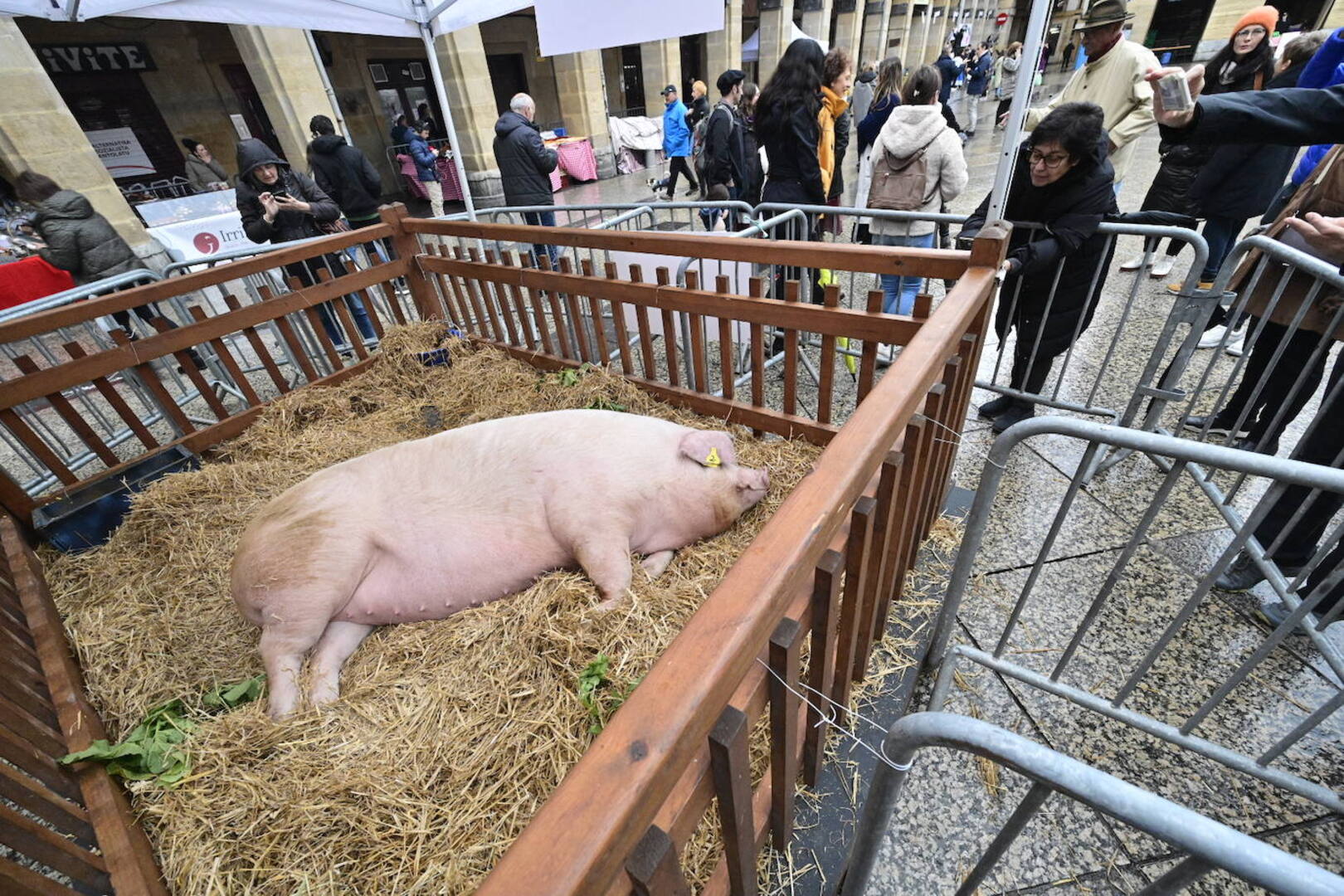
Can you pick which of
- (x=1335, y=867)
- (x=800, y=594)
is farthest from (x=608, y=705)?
(x=1335, y=867)

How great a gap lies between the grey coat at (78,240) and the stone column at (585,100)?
11247mm

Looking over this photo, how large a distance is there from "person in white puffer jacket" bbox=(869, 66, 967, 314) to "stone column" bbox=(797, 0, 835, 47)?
77.7ft

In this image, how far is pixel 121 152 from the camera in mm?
10773

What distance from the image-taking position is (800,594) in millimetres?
1249

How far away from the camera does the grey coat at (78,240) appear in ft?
16.2

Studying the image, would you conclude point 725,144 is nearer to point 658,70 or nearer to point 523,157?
point 523,157

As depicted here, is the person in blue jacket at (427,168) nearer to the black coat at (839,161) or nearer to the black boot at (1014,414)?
the black coat at (839,161)

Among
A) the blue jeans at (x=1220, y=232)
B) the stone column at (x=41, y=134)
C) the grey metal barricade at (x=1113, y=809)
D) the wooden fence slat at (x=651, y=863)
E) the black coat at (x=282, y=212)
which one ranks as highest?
the stone column at (x=41, y=134)

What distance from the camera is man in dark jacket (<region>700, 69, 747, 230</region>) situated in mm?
6016

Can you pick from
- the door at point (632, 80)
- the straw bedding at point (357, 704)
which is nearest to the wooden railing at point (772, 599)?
the straw bedding at point (357, 704)

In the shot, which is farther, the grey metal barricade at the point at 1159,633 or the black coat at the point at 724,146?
the black coat at the point at 724,146

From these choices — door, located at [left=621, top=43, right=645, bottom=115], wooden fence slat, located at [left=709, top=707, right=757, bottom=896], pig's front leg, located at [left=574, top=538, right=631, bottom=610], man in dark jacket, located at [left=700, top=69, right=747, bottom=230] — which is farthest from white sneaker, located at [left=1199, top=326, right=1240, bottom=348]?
door, located at [left=621, top=43, right=645, bottom=115]

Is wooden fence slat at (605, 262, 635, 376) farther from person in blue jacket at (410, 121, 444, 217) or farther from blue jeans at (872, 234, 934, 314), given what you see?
person in blue jacket at (410, 121, 444, 217)

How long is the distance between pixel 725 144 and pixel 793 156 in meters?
1.72
